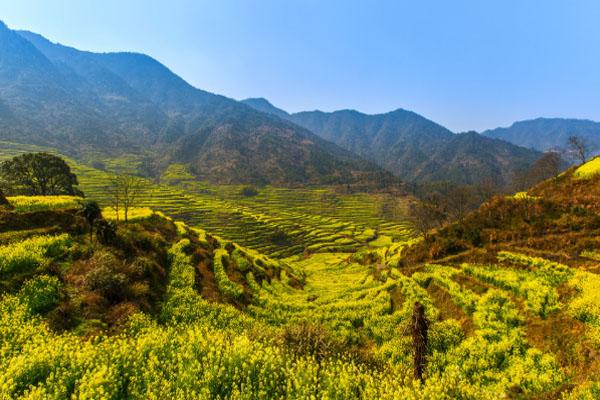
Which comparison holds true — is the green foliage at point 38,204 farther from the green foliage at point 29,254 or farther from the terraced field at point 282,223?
the terraced field at point 282,223

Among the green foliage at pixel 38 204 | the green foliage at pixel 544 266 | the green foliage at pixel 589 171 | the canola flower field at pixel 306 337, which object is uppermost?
the green foliage at pixel 589 171

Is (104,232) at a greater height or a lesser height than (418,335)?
greater

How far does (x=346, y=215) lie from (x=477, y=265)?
5382 inches

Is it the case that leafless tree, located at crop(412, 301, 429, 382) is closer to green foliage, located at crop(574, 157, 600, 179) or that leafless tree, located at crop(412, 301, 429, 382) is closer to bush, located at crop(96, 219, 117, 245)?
bush, located at crop(96, 219, 117, 245)

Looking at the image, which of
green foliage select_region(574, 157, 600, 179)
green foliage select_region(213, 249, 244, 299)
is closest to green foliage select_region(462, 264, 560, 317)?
green foliage select_region(213, 249, 244, 299)

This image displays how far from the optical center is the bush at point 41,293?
2319cm

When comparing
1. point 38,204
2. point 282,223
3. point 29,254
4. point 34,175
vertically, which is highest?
point 34,175

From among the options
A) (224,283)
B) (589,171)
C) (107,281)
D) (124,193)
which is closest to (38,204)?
(124,193)

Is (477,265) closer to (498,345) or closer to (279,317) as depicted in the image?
(498,345)

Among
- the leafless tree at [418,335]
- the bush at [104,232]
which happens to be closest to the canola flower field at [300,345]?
the leafless tree at [418,335]

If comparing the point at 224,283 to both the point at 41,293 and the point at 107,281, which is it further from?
the point at 41,293

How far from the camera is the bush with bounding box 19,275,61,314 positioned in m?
23.2

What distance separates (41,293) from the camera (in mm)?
24047

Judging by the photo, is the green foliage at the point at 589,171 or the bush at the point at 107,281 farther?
the green foliage at the point at 589,171
